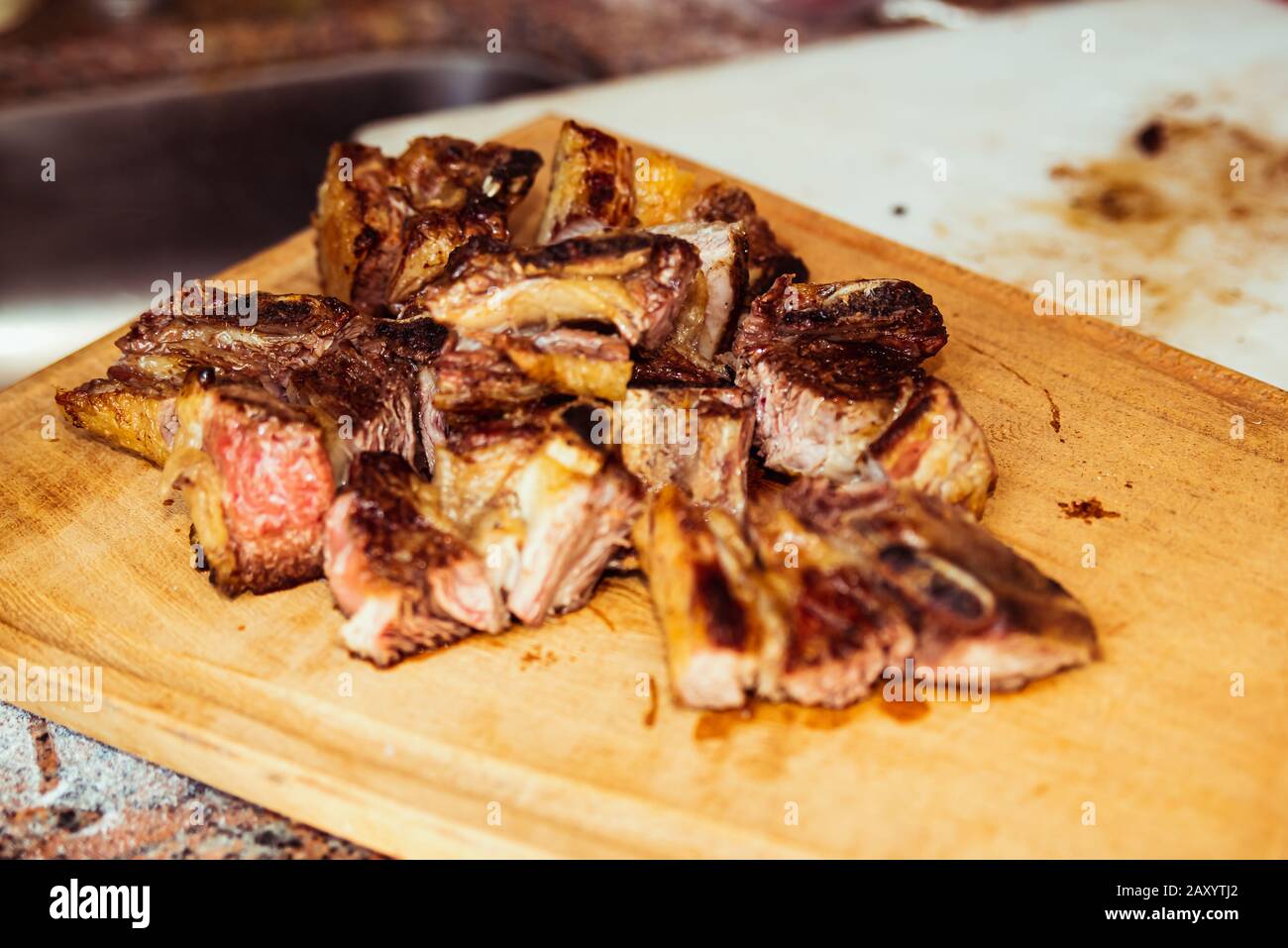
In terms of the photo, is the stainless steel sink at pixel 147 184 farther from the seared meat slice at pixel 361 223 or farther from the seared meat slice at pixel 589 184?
the seared meat slice at pixel 589 184

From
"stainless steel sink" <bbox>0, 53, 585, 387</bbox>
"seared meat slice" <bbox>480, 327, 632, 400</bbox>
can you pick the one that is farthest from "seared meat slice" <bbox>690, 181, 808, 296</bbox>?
"stainless steel sink" <bbox>0, 53, 585, 387</bbox>

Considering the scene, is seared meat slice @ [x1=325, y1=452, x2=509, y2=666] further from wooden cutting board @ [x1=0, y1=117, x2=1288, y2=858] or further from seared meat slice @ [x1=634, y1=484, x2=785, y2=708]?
seared meat slice @ [x1=634, y1=484, x2=785, y2=708]

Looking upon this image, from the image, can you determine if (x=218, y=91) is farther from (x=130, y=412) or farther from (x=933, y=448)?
(x=933, y=448)

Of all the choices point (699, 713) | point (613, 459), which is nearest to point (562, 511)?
point (613, 459)

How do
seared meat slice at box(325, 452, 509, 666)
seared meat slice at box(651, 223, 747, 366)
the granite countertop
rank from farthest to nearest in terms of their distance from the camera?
1. the granite countertop
2. seared meat slice at box(651, 223, 747, 366)
3. seared meat slice at box(325, 452, 509, 666)

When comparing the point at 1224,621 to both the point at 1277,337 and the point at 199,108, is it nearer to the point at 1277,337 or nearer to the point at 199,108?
the point at 1277,337

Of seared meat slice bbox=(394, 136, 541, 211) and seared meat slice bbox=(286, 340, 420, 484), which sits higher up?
seared meat slice bbox=(394, 136, 541, 211)

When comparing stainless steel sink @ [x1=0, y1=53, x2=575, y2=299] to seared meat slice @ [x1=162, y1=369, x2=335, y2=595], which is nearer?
seared meat slice @ [x1=162, y1=369, x2=335, y2=595]
